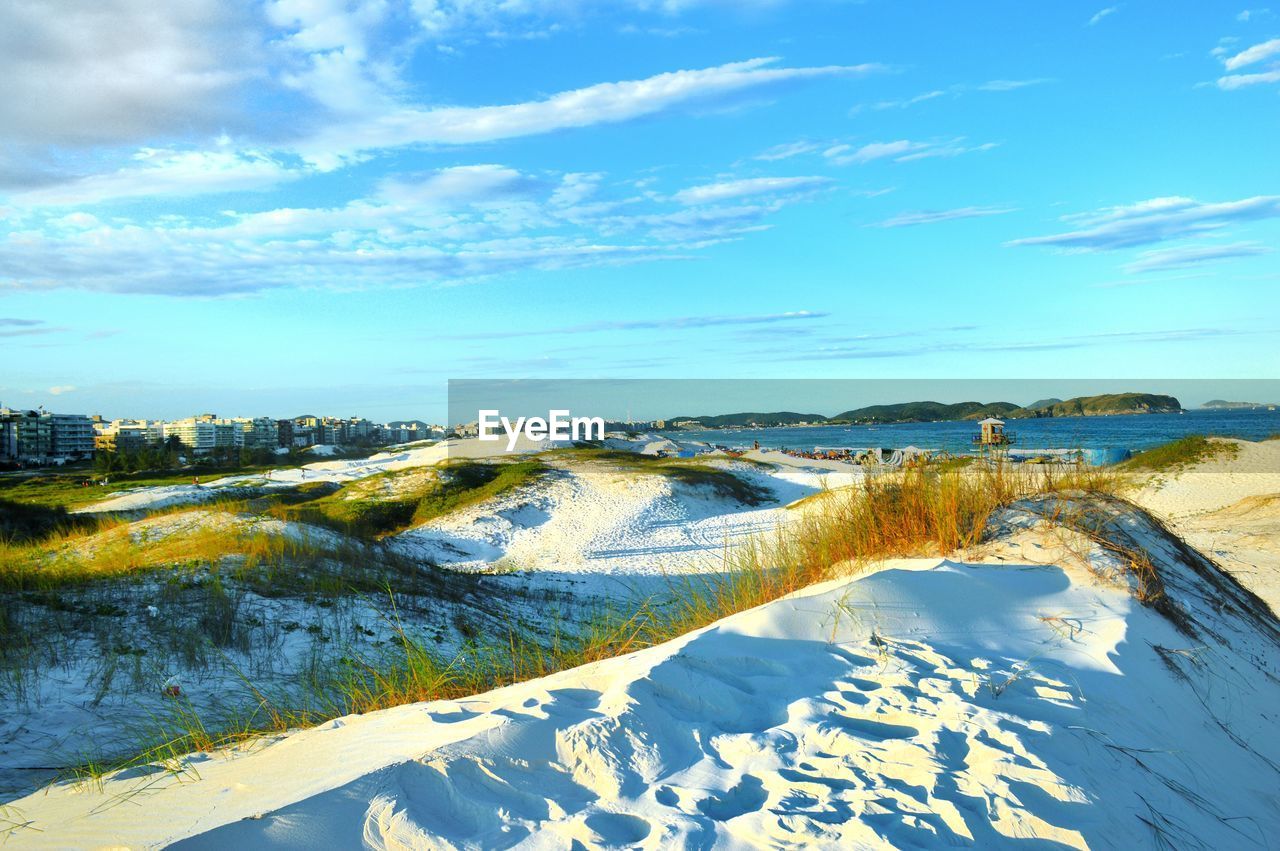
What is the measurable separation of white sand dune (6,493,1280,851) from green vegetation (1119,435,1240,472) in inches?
883

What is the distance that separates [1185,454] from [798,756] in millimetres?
26828

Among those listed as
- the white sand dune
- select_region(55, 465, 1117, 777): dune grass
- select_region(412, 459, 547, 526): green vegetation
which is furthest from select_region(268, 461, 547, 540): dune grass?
the white sand dune

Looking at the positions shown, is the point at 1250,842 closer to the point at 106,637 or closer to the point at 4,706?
the point at 4,706

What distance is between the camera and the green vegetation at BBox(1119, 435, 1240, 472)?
23.6 metres

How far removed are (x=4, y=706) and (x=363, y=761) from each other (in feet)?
14.1

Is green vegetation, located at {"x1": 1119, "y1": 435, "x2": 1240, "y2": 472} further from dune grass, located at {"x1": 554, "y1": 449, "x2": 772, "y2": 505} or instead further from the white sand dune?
the white sand dune

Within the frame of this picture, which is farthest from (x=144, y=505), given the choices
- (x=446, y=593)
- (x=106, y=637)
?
(x=106, y=637)

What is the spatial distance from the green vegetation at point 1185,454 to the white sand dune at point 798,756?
73.6 ft

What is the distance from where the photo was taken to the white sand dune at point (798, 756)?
2.42 m

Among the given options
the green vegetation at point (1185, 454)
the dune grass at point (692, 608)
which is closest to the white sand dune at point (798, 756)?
the dune grass at point (692, 608)

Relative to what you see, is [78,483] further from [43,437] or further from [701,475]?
[701,475]

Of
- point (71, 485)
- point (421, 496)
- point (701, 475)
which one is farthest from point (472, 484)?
point (71, 485)

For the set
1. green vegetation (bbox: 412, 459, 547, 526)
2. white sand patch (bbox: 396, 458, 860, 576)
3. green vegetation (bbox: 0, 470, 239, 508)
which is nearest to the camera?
white sand patch (bbox: 396, 458, 860, 576)

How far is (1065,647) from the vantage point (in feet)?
13.7
